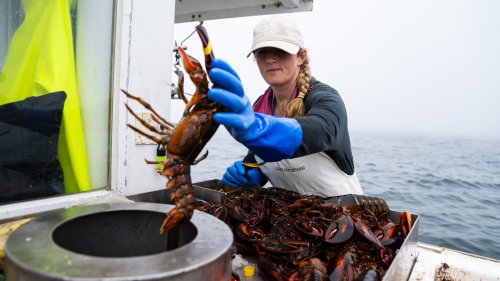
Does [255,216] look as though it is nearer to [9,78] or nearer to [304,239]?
[304,239]

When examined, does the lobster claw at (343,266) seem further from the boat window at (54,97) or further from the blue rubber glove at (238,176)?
the boat window at (54,97)

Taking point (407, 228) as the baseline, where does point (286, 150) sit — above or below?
above

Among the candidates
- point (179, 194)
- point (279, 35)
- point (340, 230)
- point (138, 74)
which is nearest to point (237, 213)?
point (340, 230)

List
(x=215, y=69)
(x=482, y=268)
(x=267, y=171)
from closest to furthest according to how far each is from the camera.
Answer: (x=215, y=69)
(x=482, y=268)
(x=267, y=171)

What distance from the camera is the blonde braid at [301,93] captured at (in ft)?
11.7

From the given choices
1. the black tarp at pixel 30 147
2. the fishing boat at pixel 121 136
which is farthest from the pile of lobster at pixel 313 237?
the black tarp at pixel 30 147

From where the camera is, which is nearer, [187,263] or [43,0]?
[187,263]

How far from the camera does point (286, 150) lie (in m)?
2.52

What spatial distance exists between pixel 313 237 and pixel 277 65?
201 centimetres

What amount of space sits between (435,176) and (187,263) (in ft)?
65.6

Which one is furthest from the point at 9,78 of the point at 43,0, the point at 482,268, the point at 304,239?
the point at 482,268

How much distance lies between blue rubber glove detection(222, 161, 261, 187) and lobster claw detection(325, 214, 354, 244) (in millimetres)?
1649

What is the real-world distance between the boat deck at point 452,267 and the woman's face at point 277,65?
7.46 ft

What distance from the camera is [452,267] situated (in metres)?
2.95
